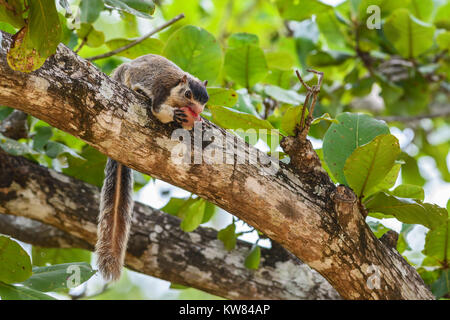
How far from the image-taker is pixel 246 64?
3051 millimetres

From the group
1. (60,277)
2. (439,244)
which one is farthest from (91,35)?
(439,244)

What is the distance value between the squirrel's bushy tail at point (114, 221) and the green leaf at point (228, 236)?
1.76ft

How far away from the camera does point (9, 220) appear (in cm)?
311

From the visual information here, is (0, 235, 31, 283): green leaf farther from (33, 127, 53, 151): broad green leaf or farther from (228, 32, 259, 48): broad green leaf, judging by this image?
(228, 32, 259, 48): broad green leaf

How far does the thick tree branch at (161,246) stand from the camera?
2.74 m

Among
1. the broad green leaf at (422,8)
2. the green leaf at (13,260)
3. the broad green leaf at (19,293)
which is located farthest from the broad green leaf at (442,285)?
the broad green leaf at (422,8)

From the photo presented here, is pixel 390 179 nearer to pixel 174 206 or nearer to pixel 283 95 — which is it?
pixel 283 95

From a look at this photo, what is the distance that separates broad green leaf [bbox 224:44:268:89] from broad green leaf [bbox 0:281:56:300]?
1.72 m

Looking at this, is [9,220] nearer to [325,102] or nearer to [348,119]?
[348,119]

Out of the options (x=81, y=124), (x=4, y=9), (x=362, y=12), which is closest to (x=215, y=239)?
(x=81, y=124)

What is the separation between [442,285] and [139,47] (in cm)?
220

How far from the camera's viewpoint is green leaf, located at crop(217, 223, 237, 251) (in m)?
2.69

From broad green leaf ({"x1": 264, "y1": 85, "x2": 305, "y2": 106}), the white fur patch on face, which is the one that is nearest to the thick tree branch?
broad green leaf ({"x1": 264, "y1": 85, "x2": 305, "y2": 106})

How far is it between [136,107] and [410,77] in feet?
9.23
